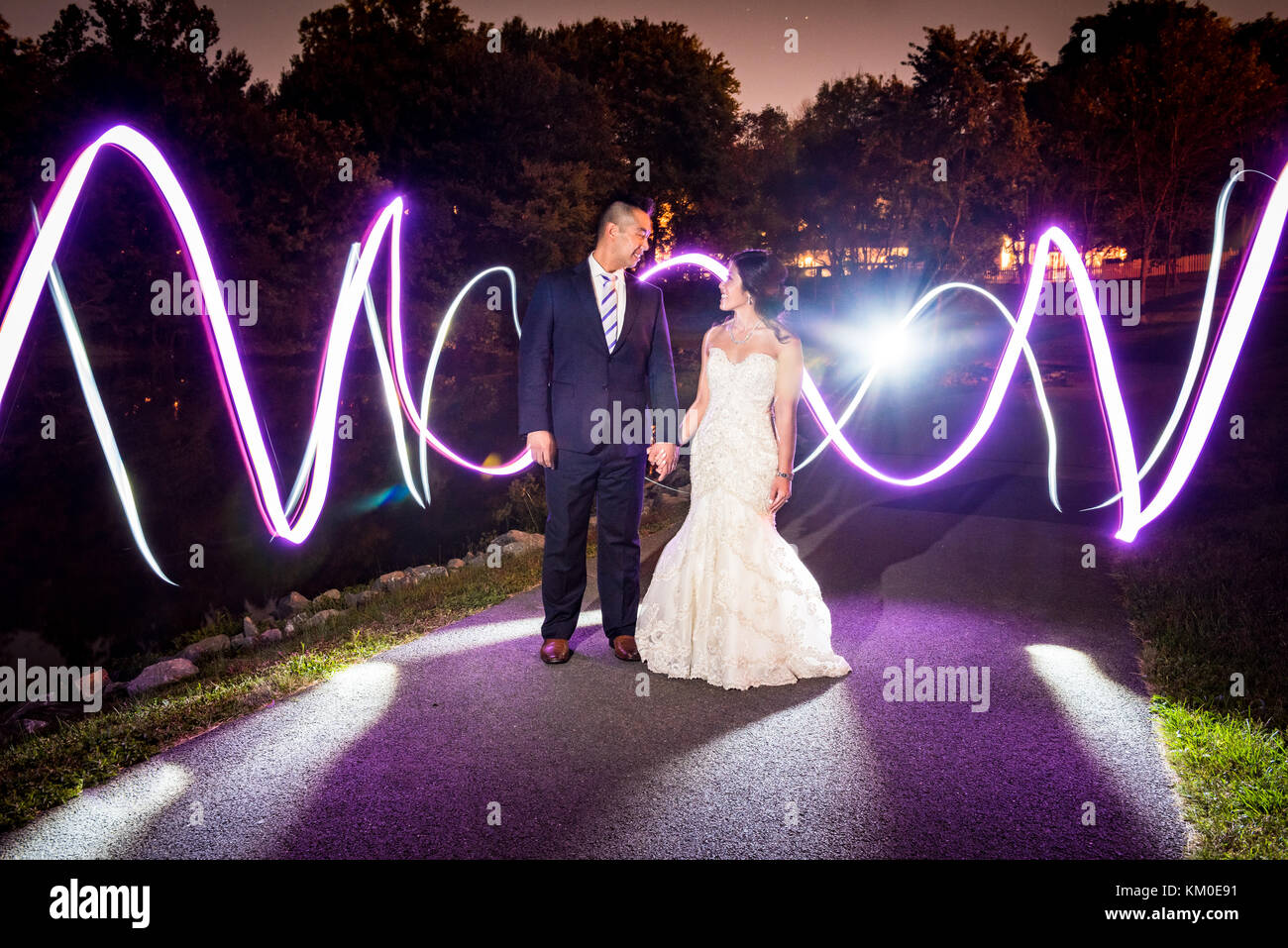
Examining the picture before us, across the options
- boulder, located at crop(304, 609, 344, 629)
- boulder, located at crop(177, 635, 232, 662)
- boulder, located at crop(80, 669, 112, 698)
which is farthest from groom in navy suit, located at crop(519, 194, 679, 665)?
boulder, located at crop(80, 669, 112, 698)

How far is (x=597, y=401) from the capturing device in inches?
235

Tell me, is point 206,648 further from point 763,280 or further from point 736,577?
point 763,280

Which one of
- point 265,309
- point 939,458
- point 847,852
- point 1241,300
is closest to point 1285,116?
point 939,458

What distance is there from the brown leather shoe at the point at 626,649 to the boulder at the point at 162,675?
12.8ft

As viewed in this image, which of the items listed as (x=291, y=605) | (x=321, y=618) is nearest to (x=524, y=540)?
(x=291, y=605)

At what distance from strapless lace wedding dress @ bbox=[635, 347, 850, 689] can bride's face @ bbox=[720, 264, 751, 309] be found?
0.38 m

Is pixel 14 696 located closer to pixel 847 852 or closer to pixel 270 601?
pixel 270 601

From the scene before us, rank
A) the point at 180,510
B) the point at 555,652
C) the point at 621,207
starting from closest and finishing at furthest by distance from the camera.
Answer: the point at 621,207, the point at 555,652, the point at 180,510

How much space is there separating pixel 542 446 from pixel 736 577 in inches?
66.4
